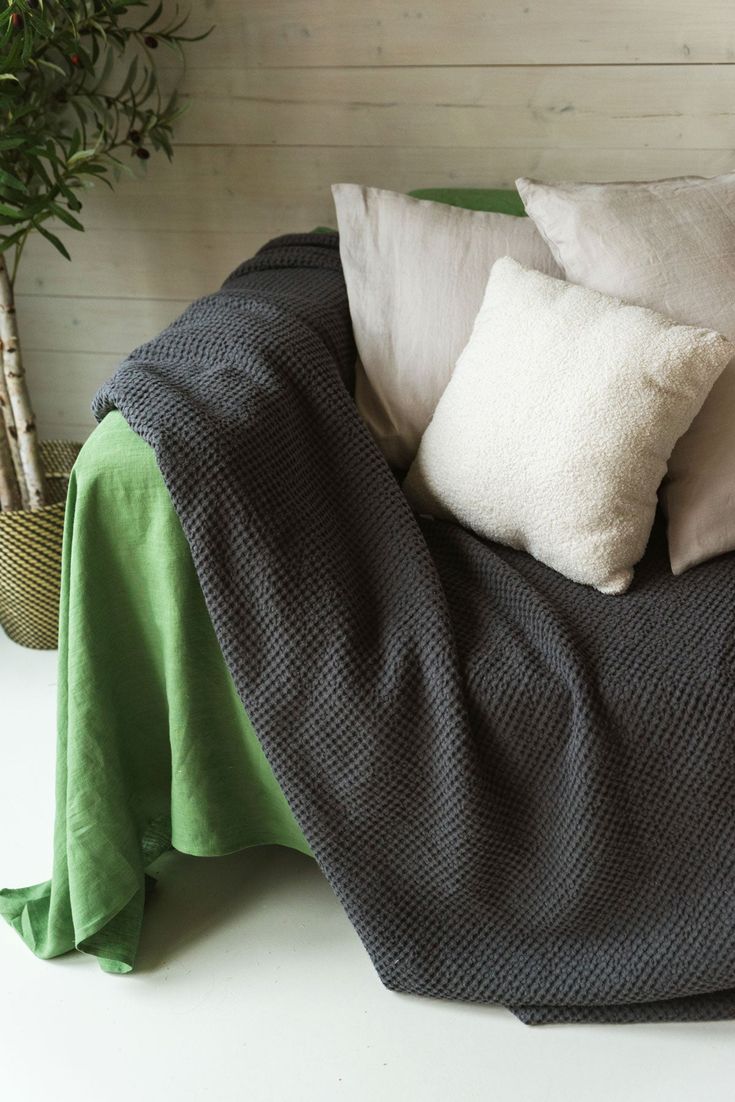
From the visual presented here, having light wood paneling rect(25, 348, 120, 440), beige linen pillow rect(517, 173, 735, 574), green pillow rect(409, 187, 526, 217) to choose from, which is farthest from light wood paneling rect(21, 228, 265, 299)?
beige linen pillow rect(517, 173, 735, 574)

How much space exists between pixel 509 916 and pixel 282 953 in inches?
10.9

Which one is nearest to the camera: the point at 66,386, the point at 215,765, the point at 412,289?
the point at 215,765

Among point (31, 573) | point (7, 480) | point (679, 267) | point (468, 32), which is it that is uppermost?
point (468, 32)

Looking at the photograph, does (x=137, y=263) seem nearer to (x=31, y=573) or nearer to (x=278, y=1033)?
(x=31, y=573)

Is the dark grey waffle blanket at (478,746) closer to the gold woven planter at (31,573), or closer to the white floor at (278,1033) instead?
the white floor at (278,1033)

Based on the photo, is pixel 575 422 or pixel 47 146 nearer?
pixel 575 422

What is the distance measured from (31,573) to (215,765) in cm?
71

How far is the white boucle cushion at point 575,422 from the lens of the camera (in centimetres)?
119

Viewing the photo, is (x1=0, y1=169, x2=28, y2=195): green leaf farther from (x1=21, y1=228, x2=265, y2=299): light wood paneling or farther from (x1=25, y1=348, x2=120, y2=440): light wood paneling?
(x1=25, y1=348, x2=120, y2=440): light wood paneling

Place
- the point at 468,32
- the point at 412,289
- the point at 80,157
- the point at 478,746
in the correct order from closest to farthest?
the point at 478,746
the point at 412,289
the point at 80,157
the point at 468,32

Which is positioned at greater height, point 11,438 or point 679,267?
point 679,267

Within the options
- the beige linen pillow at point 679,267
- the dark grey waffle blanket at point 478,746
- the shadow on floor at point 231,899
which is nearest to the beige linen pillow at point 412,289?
the beige linen pillow at point 679,267

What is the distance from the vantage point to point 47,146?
5.17 feet

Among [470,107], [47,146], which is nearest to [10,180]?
[47,146]
